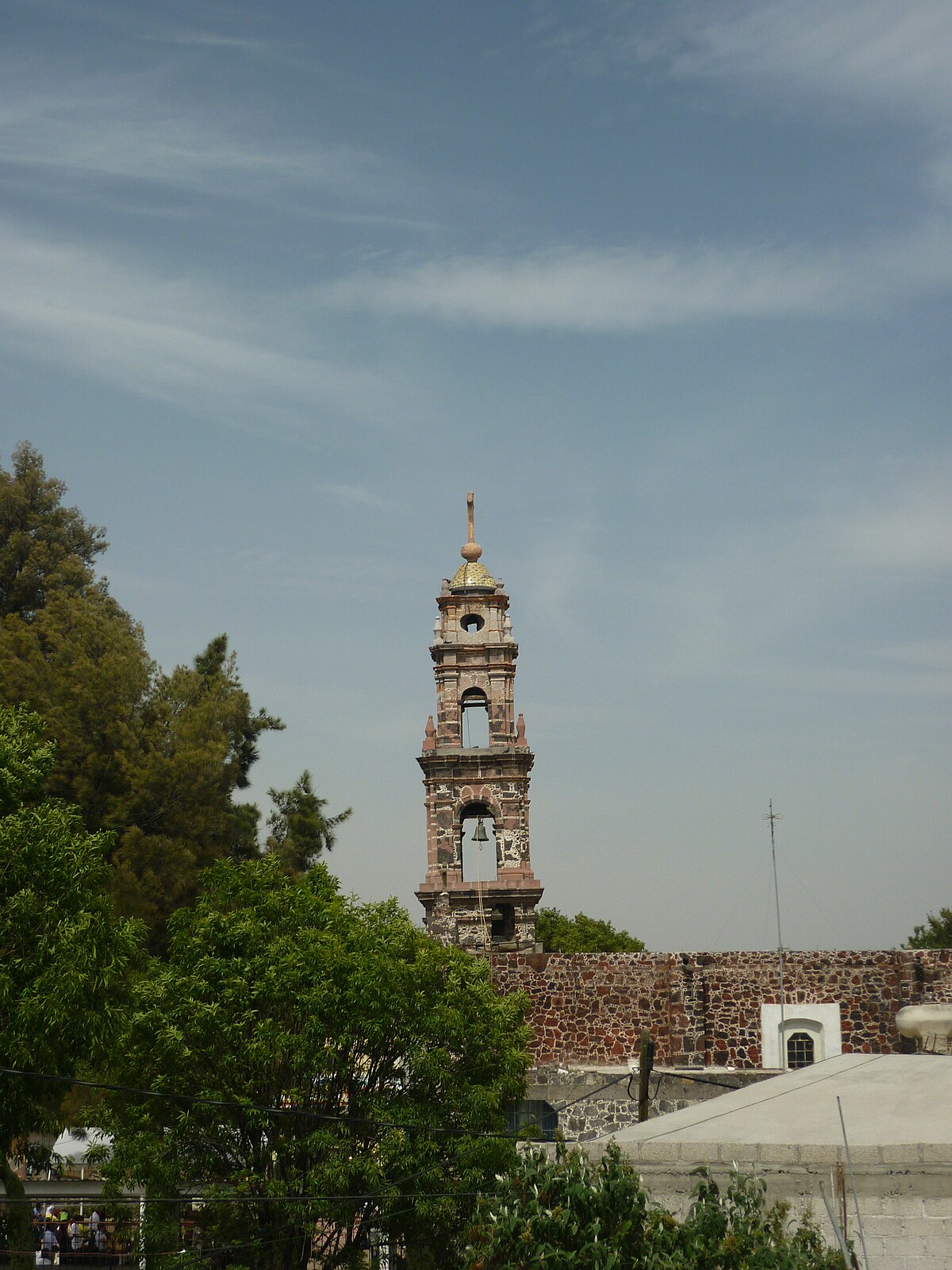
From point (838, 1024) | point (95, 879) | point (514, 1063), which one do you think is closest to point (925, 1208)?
point (514, 1063)

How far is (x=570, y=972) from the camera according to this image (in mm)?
24453

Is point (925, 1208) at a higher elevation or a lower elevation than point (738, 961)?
lower

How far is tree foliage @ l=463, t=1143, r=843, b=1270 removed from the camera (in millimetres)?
8805

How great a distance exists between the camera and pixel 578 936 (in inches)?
2180

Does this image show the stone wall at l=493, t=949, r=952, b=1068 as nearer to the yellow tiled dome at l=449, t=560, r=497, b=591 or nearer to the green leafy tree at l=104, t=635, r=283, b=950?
the green leafy tree at l=104, t=635, r=283, b=950

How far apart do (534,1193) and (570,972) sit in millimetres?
14701

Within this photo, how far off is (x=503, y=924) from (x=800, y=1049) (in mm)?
10336

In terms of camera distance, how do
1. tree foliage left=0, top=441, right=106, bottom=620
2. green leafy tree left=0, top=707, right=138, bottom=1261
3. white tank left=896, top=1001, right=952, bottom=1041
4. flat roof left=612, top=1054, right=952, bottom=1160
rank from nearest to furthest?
flat roof left=612, top=1054, right=952, bottom=1160 < white tank left=896, top=1001, right=952, bottom=1041 < green leafy tree left=0, top=707, right=138, bottom=1261 < tree foliage left=0, top=441, right=106, bottom=620

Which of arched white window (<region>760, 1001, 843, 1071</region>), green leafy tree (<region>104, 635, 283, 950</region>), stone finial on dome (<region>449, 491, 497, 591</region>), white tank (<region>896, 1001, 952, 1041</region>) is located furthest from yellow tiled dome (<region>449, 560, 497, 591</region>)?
white tank (<region>896, 1001, 952, 1041</region>)

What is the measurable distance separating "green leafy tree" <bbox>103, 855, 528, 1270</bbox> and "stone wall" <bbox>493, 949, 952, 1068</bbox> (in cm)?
660

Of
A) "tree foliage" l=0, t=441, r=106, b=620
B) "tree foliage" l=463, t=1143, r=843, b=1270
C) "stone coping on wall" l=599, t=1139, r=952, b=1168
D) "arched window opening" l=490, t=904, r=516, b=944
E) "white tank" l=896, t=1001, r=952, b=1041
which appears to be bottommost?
"tree foliage" l=463, t=1143, r=843, b=1270

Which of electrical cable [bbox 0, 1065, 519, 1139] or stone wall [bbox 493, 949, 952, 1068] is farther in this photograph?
stone wall [bbox 493, 949, 952, 1068]

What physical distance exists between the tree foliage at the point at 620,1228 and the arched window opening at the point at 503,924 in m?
22.2

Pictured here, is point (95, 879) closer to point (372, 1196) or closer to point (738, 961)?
point (372, 1196)
